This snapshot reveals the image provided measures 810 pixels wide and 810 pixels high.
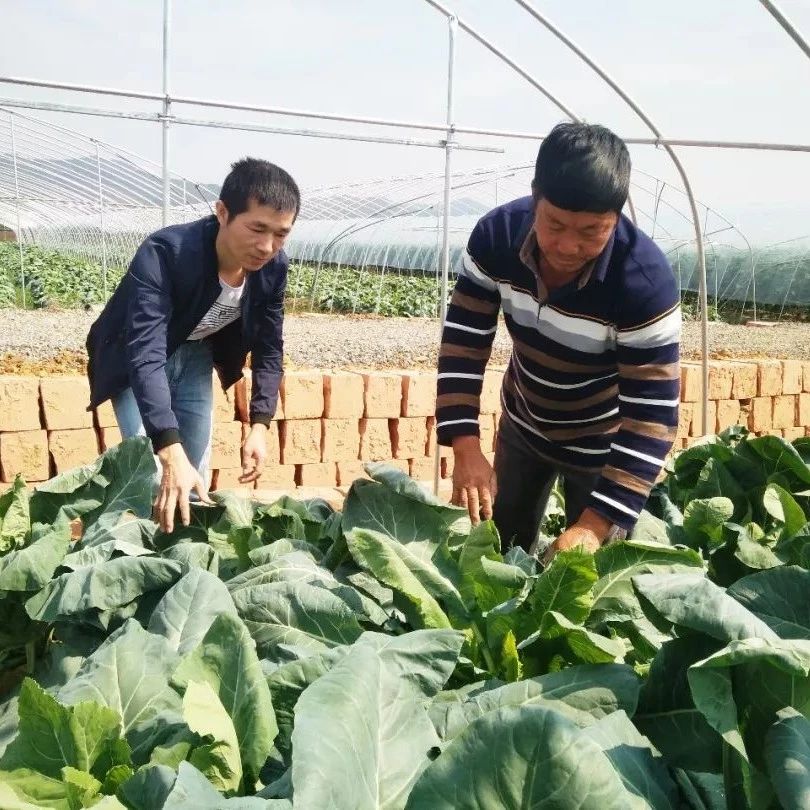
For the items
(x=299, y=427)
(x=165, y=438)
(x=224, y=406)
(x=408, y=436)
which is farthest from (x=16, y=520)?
(x=408, y=436)

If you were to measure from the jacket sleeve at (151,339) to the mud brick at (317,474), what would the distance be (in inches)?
152

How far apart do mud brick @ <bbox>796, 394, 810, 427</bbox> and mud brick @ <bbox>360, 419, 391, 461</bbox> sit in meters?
5.13

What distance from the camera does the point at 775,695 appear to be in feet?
3.90

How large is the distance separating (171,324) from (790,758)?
8.60 ft

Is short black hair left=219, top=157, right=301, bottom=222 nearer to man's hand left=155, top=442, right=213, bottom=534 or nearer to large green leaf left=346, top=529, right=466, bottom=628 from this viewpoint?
man's hand left=155, top=442, right=213, bottom=534

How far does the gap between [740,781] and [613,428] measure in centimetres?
193

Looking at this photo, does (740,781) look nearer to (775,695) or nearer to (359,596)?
(775,695)

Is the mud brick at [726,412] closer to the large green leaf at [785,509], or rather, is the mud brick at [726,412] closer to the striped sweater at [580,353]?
the striped sweater at [580,353]

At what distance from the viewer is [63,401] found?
19.1 ft

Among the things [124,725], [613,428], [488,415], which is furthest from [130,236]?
[124,725]

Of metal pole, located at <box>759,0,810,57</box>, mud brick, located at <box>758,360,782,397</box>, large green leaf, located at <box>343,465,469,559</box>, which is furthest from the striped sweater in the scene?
mud brick, located at <box>758,360,782,397</box>

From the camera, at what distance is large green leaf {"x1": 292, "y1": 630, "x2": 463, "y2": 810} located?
0.96 meters

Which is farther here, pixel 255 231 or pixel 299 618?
pixel 255 231

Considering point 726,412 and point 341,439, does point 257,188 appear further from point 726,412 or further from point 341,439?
point 726,412
